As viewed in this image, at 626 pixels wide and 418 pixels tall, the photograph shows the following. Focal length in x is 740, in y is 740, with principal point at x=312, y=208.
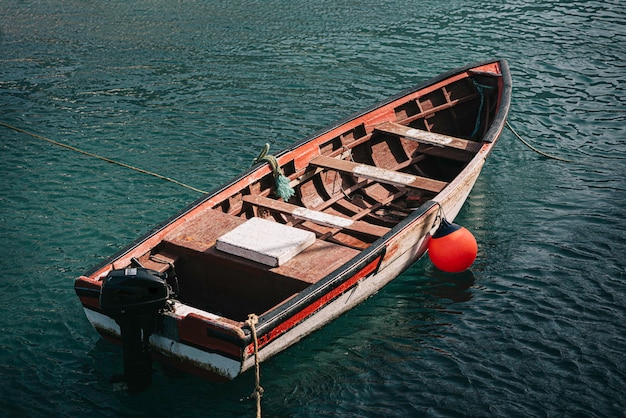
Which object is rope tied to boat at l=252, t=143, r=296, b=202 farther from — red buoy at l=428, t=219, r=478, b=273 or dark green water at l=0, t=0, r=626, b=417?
red buoy at l=428, t=219, r=478, b=273

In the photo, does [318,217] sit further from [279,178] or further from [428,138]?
[428,138]

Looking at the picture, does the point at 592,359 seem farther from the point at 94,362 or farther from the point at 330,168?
the point at 94,362

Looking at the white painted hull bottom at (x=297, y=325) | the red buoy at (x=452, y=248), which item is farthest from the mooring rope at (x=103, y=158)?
the red buoy at (x=452, y=248)

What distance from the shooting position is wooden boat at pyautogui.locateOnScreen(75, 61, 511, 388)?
28.7ft

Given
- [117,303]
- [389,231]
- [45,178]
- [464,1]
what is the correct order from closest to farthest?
[117,303] < [389,231] < [45,178] < [464,1]

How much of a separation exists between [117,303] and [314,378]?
2.94 m

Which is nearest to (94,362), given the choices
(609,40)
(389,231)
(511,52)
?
(389,231)

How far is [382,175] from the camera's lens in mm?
12719

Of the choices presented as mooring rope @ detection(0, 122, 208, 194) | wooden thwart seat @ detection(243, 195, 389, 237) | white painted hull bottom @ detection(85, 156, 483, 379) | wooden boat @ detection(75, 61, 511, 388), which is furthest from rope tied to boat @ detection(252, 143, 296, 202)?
mooring rope @ detection(0, 122, 208, 194)

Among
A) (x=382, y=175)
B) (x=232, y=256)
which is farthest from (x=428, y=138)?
(x=232, y=256)

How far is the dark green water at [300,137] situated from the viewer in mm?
9703

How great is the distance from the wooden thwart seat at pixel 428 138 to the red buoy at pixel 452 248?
272cm

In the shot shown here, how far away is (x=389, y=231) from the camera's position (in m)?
10.9

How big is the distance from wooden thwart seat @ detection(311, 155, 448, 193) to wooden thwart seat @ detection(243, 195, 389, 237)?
130cm
